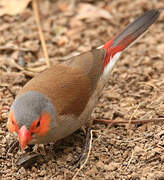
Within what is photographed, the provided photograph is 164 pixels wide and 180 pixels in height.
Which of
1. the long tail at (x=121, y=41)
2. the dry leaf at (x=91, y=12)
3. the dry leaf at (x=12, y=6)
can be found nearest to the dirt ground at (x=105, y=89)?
the dry leaf at (x=91, y=12)

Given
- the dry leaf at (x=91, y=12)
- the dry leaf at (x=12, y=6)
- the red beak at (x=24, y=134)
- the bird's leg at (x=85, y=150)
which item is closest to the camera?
the red beak at (x=24, y=134)

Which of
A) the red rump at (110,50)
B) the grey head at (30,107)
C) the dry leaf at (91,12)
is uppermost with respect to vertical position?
the dry leaf at (91,12)

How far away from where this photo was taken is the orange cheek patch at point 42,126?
11.1 feet

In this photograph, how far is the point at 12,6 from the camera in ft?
16.0

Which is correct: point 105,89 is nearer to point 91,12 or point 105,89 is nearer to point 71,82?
point 71,82

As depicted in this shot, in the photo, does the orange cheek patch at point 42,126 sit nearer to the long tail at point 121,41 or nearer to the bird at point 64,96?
the bird at point 64,96

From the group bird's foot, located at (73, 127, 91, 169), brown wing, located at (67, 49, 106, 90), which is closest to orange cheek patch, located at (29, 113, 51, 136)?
bird's foot, located at (73, 127, 91, 169)

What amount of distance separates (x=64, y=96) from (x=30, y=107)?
1.56 ft

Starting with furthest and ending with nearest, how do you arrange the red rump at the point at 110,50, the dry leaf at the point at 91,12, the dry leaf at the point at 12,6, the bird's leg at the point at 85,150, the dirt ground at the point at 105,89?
the dry leaf at the point at 91,12 → the dry leaf at the point at 12,6 → the red rump at the point at 110,50 → the bird's leg at the point at 85,150 → the dirt ground at the point at 105,89

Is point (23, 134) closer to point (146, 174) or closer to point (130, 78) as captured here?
point (146, 174)

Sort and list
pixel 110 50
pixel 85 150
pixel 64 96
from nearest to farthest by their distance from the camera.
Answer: pixel 64 96, pixel 85 150, pixel 110 50

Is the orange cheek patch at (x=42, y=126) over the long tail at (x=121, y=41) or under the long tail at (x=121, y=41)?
under

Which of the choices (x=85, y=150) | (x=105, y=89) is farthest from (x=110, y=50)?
(x=85, y=150)

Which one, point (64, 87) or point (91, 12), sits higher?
point (91, 12)
